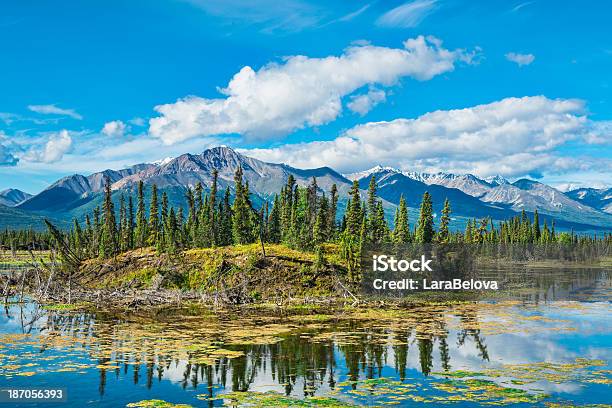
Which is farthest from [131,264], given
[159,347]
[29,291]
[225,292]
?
[159,347]

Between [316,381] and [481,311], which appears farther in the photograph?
[481,311]

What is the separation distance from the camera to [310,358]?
153 feet

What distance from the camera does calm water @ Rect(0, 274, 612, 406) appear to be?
117 feet

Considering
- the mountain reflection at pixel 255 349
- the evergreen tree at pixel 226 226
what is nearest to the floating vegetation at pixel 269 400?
the mountain reflection at pixel 255 349

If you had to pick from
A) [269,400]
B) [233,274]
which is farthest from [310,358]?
[233,274]

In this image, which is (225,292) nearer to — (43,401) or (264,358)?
(264,358)

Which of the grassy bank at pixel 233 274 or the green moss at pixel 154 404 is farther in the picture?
the grassy bank at pixel 233 274

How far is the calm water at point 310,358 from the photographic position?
3553 centimetres

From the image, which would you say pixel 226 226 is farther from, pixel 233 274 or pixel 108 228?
pixel 233 274

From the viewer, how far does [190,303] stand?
88.8 meters

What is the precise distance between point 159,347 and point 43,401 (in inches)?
646

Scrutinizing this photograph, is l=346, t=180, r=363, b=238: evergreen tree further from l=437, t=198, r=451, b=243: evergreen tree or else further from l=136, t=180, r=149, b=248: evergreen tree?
l=136, t=180, r=149, b=248: evergreen tree

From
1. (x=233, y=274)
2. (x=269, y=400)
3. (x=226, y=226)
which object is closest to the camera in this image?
(x=269, y=400)

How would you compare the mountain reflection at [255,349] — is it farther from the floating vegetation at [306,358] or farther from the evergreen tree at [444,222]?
the evergreen tree at [444,222]
